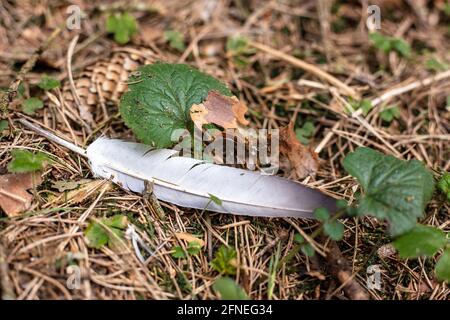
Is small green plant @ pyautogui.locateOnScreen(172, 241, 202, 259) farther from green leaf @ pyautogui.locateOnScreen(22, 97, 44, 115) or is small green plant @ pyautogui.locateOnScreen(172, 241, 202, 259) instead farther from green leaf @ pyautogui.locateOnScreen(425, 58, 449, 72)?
green leaf @ pyautogui.locateOnScreen(425, 58, 449, 72)

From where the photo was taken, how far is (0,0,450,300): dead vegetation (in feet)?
5.92

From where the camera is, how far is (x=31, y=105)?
7.72 feet

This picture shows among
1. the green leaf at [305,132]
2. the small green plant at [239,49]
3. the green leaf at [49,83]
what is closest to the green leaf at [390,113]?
the green leaf at [305,132]

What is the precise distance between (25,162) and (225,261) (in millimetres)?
932

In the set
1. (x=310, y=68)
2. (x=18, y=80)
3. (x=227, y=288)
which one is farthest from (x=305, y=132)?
(x=18, y=80)

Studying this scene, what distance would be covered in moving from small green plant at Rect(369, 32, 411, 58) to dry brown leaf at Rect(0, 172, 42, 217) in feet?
7.54

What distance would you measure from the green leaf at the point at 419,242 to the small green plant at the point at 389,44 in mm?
1626

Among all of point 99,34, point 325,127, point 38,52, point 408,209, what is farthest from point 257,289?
point 99,34

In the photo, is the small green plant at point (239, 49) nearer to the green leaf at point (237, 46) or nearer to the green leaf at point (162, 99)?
the green leaf at point (237, 46)

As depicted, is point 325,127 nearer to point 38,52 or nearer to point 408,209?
point 408,209

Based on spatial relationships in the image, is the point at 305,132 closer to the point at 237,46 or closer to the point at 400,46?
the point at 237,46

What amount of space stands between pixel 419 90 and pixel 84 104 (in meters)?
2.09

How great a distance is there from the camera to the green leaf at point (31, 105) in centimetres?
233

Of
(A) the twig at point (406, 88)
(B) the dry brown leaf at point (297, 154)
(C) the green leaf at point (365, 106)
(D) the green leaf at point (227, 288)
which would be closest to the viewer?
(D) the green leaf at point (227, 288)
